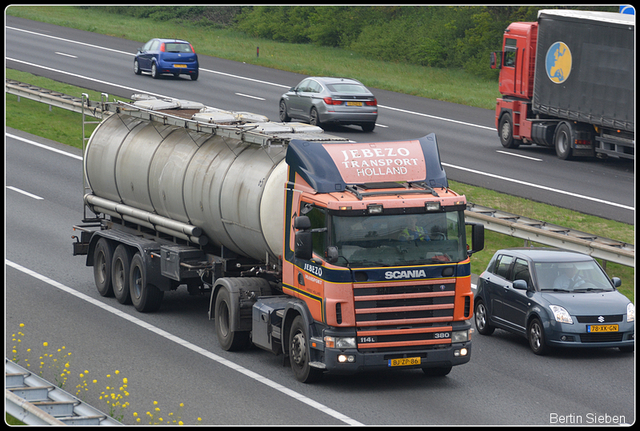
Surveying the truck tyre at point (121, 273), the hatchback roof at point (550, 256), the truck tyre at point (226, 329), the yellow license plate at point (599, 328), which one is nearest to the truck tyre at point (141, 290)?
the truck tyre at point (121, 273)

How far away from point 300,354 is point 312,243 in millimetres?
1466

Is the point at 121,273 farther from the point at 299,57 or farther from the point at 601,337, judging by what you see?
the point at 299,57

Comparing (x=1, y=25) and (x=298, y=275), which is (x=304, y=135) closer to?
(x=298, y=275)

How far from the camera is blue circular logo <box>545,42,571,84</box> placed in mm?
30828

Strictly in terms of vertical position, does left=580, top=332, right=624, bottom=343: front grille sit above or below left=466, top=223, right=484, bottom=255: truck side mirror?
below

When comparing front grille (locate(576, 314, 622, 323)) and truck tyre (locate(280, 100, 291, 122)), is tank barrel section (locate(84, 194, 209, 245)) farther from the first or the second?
truck tyre (locate(280, 100, 291, 122))

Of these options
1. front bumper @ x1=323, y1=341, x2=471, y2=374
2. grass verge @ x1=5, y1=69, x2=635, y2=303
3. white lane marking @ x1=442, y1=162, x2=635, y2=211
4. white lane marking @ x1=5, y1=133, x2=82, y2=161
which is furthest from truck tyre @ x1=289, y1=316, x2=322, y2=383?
white lane marking @ x1=5, y1=133, x2=82, y2=161

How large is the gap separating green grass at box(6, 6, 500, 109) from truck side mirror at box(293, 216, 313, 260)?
105ft

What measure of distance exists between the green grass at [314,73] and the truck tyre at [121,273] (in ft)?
22.4

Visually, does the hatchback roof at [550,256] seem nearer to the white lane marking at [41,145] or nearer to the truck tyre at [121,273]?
the truck tyre at [121,273]

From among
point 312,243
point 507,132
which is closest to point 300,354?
point 312,243

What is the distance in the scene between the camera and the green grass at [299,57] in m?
47.1

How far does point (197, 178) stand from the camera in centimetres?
1541

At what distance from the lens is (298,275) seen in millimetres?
12945
